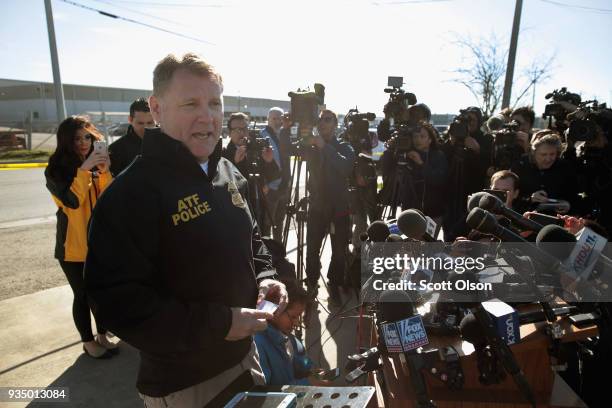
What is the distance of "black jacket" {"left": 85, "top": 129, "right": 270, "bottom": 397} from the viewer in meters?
1.12

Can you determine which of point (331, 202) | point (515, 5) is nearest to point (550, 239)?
point (331, 202)

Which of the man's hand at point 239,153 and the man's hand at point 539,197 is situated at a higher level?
the man's hand at point 239,153

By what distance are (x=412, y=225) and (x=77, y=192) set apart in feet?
8.11

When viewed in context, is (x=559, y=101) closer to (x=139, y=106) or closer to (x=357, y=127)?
(x=357, y=127)

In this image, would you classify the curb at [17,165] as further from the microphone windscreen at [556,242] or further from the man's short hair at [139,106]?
the microphone windscreen at [556,242]

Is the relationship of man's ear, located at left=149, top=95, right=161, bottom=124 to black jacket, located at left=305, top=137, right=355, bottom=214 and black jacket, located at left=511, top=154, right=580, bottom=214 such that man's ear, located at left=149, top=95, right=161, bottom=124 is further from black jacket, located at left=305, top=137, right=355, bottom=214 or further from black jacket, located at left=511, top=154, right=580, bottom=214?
black jacket, located at left=511, top=154, right=580, bottom=214

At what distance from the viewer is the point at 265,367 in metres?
1.95

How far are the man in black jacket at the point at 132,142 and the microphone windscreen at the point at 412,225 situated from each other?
2383mm

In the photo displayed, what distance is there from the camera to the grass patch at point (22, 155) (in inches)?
644

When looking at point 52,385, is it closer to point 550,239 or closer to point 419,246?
point 419,246

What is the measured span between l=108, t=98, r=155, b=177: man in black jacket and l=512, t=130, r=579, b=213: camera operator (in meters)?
3.29

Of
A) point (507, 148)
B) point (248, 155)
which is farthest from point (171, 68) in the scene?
point (507, 148)

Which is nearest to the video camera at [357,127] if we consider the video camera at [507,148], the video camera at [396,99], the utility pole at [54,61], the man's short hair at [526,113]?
the video camera at [396,99]

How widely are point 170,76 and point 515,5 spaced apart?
1099cm
